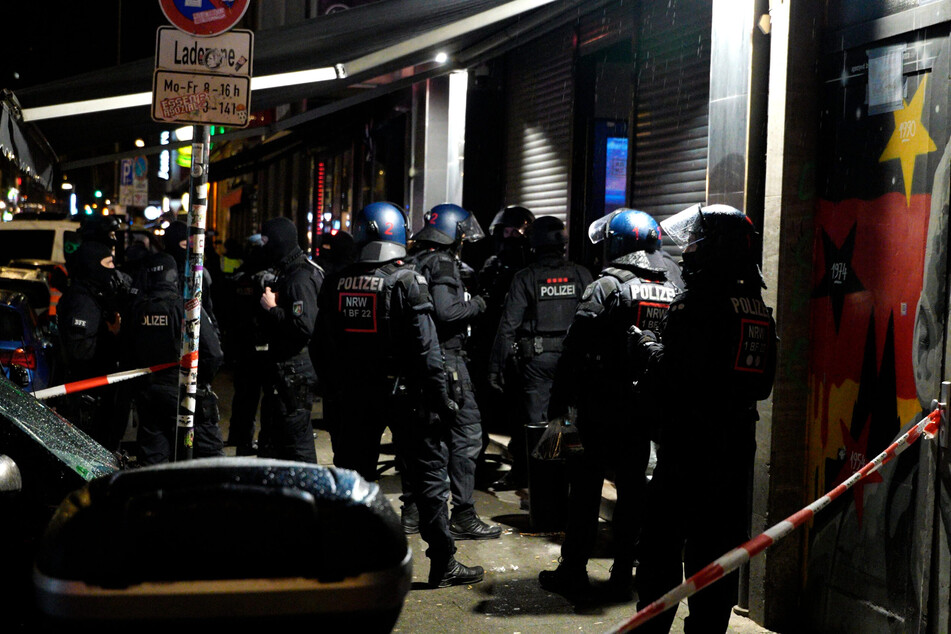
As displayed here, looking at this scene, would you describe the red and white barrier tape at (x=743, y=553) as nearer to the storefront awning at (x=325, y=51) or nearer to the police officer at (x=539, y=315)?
the police officer at (x=539, y=315)

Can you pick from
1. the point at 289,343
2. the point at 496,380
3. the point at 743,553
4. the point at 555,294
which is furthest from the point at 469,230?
the point at 743,553

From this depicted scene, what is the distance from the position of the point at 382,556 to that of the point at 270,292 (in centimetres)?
584

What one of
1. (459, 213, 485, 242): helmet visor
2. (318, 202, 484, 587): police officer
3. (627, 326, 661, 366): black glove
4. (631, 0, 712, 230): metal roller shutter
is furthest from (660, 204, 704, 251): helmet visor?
(631, 0, 712, 230): metal roller shutter

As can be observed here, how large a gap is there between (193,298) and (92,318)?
3.34 m

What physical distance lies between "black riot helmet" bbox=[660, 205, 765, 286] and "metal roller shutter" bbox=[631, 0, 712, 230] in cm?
355

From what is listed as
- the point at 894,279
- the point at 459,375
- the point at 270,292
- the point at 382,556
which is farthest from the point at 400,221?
the point at 382,556

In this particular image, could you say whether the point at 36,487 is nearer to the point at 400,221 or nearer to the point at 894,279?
the point at 400,221

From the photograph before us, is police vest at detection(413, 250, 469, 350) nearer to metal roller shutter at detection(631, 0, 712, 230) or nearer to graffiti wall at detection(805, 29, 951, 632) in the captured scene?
metal roller shutter at detection(631, 0, 712, 230)

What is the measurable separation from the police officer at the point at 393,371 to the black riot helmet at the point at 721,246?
1.84m

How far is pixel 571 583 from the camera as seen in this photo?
18.3 ft

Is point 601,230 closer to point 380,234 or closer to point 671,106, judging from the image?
point 380,234

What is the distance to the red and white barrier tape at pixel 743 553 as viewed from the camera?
3.39m

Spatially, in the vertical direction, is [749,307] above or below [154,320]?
above

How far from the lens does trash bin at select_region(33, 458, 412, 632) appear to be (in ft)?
6.63
